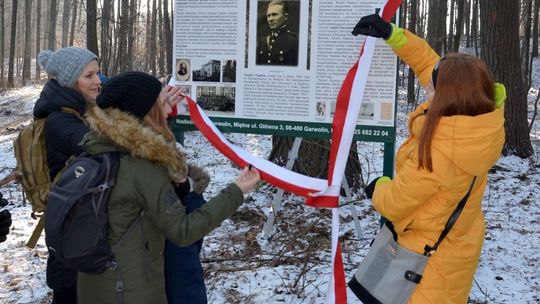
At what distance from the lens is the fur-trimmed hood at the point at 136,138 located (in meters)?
2.24

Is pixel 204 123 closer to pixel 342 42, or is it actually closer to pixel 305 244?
pixel 342 42

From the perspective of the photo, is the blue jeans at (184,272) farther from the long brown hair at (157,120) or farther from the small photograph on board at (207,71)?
the small photograph on board at (207,71)

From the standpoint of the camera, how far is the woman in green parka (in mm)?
2242

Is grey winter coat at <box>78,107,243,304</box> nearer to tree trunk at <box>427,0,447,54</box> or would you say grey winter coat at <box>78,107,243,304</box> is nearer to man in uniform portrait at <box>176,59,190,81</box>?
man in uniform portrait at <box>176,59,190,81</box>

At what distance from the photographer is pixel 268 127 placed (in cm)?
420

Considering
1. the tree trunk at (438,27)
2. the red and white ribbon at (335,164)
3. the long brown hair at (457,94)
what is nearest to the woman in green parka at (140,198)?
the red and white ribbon at (335,164)

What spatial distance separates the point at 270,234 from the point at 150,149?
10.7 ft

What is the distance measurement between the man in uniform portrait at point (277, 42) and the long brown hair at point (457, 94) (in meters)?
1.72

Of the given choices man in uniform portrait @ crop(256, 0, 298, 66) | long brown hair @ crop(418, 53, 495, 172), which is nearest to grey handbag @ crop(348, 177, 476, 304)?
long brown hair @ crop(418, 53, 495, 172)

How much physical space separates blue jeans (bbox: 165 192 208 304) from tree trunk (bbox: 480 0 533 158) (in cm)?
751

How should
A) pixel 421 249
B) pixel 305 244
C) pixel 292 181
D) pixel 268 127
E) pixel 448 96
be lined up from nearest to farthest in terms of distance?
pixel 448 96 → pixel 421 249 → pixel 292 181 → pixel 268 127 → pixel 305 244

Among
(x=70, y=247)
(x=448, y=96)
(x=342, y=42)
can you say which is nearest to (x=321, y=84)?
(x=342, y=42)

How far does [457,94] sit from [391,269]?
0.94m

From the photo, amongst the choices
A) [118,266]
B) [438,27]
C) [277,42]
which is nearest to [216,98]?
[277,42]
